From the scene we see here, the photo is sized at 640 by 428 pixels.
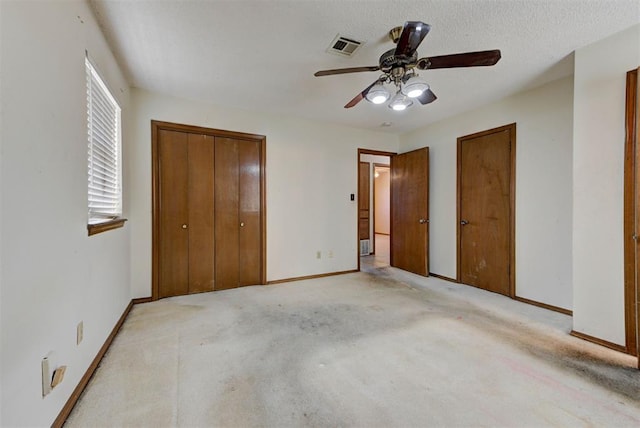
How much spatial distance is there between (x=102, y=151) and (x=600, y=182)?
391cm

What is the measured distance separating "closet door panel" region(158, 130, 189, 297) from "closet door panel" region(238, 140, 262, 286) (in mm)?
665

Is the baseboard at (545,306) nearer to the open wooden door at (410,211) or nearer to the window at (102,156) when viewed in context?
the open wooden door at (410,211)

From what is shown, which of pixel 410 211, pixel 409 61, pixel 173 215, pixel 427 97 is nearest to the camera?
pixel 409 61

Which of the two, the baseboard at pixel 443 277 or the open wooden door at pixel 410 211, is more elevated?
the open wooden door at pixel 410 211

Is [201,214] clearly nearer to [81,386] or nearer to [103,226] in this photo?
[103,226]

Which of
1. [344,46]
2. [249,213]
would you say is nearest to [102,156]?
[249,213]

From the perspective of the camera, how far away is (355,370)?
179 centimetres

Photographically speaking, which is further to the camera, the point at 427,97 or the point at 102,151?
the point at 427,97

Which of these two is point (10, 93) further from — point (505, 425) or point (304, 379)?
point (505, 425)

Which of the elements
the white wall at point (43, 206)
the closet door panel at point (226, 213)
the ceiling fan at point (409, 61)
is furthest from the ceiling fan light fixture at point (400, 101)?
the white wall at point (43, 206)

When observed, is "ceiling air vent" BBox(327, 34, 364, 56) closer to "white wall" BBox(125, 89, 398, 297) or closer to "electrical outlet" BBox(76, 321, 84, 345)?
"white wall" BBox(125, 89, 398, 297)

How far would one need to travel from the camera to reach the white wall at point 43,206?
99 cm

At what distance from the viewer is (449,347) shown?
6.78ft

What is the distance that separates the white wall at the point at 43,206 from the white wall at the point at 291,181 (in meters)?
1.30
